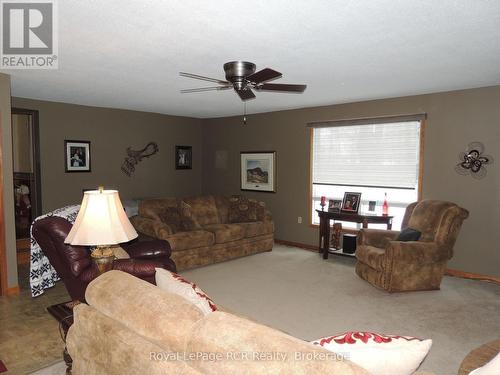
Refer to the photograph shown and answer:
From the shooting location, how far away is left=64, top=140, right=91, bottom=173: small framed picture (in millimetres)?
5906

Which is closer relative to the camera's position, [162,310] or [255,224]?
[162,310]

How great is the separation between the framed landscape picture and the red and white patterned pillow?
508cm

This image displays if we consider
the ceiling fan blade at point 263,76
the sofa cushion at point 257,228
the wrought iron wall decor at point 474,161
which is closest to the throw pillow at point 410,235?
the wrought iron wall decor at point 474,161

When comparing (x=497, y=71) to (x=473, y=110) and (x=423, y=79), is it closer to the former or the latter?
(x=423, y=79)

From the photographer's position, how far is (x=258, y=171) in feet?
23.3

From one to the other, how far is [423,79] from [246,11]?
8.88ft

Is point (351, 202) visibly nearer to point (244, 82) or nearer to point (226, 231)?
point (226, 231)

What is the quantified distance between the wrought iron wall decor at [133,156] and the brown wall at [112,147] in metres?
0.08

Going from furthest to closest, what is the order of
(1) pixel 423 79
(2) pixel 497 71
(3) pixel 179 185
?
(3) pixel 179 185, (1) pixel 423 79, (2) pixel 497 71

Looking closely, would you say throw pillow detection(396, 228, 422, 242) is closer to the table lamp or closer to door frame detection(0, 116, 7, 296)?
the table lamp

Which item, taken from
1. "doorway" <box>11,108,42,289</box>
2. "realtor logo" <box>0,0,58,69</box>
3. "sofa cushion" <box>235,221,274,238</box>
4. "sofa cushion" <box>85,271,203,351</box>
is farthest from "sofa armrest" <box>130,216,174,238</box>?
"sofa cushion" <box>85,271,203,351</box>

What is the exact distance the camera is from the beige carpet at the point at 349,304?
319 centimetres

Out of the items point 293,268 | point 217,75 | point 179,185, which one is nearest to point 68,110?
point 179,185

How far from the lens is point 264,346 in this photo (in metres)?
1.13
